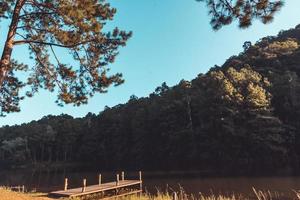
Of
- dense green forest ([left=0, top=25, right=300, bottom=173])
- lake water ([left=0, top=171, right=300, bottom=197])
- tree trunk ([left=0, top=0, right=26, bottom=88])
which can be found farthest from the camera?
dense green forest ([left=0, top=25, right=300, bottom=173])

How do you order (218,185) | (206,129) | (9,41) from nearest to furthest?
(9,41) → (218,185) → (206,129)

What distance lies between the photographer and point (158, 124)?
5700 centimetres

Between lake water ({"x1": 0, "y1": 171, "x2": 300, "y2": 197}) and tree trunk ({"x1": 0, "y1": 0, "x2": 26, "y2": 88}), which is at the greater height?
tree trunk ({"x1": 0, "y1": 0, "x2": 26, "y2": 88})

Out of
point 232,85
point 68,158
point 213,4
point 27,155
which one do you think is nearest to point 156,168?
point 232,85

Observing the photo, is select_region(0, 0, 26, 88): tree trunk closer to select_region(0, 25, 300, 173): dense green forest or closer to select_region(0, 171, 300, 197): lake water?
select_region(0, 171, 300, 197): lake water

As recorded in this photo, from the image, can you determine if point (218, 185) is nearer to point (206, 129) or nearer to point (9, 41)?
point (206, 129)

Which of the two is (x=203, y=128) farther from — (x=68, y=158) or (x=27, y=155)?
(x=27, y=155)

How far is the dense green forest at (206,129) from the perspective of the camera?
4244 cm

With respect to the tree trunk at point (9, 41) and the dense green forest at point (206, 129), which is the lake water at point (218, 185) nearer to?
the dense green forest at point (206, 129)

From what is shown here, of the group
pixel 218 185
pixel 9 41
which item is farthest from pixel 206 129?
pixel 9 41

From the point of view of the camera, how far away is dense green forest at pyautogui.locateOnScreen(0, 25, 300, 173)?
42.4 metres

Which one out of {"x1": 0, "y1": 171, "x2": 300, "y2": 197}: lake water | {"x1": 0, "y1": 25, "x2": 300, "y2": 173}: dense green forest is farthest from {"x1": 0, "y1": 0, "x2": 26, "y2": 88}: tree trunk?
{"x1": 0, "y1": 25, "x2": 300, "y2": 173}: dense green forest

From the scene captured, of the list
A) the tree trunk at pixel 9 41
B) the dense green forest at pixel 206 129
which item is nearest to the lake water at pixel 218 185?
the dense green forest at pixel 206 129

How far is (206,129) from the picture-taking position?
48312mm
